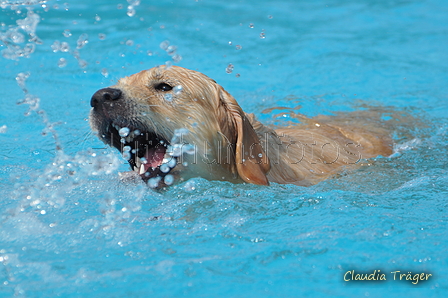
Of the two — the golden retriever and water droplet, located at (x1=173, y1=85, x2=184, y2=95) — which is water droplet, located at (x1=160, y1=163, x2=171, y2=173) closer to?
the golden retriever

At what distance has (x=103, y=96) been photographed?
153 inches

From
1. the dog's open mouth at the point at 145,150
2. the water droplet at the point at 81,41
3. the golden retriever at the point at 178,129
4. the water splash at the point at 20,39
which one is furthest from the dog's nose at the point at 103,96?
the water splash at the point at 20,39

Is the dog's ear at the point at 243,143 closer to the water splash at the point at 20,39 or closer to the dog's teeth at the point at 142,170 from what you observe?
the dog's teeth at the point at 142,170

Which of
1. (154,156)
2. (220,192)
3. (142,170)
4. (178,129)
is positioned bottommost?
(220,192)

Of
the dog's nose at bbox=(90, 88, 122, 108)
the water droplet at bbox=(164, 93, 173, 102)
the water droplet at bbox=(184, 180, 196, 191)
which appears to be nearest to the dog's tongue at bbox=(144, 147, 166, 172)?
the water droplet at bbox=(184, 180, 196, 191)

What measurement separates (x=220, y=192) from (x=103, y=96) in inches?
44.1

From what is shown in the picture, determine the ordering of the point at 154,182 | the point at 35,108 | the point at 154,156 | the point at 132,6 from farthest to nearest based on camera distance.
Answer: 1. the point at 132,6
2. the point at 35,108
3. the point at 154,156
4. the point at 154,182

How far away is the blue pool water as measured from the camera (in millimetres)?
3215

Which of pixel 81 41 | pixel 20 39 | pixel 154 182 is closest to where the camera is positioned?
pixel 154 182

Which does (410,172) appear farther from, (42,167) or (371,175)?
(42,167)

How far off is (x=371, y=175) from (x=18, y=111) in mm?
4598

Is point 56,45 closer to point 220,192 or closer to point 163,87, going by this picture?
point 163,87

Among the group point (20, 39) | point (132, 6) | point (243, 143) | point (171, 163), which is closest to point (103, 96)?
point (171, 163)

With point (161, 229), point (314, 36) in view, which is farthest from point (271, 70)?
point (161, 229)
